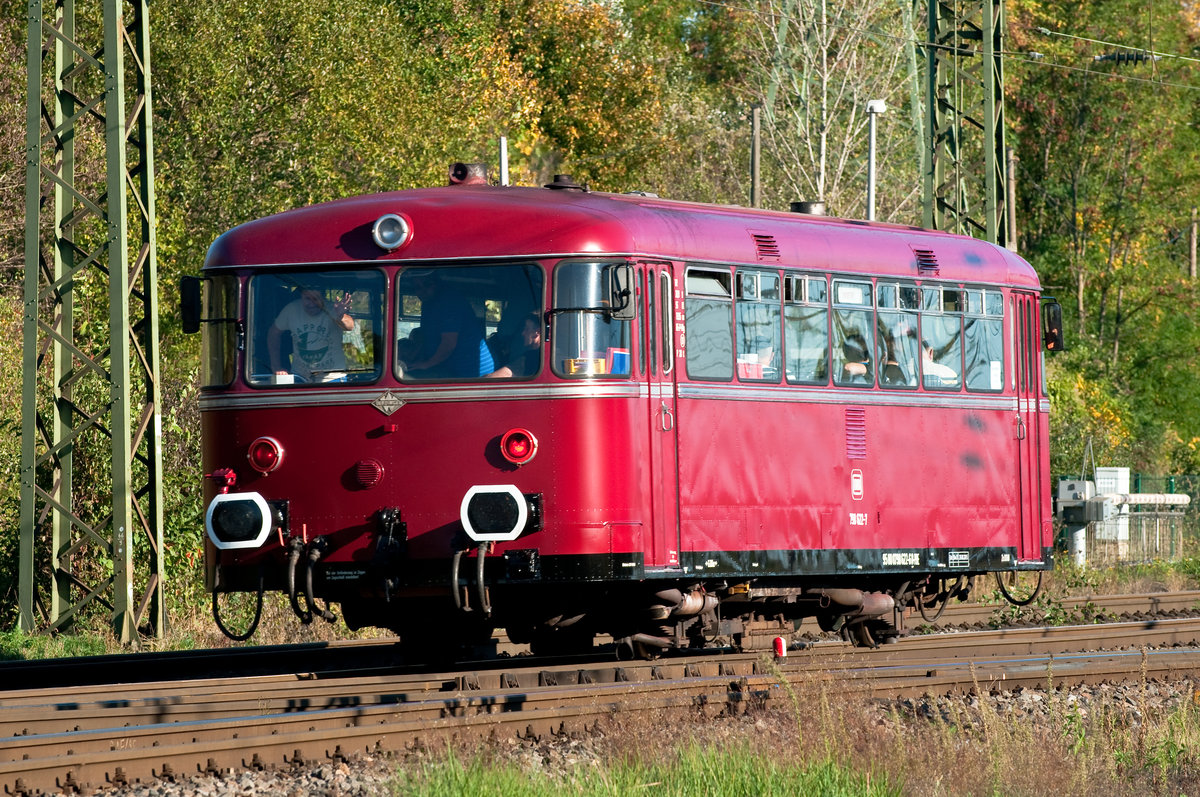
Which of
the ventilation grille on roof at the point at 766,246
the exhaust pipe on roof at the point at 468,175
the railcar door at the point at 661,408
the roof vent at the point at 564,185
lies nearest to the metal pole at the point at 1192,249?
the ventilation grille on roof at the point at 766,246

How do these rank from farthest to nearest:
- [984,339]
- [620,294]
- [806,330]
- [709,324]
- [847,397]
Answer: [984,339], [847,397], [806,330], [709,324], [620,294]

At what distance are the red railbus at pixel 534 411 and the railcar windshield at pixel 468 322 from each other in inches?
0.6

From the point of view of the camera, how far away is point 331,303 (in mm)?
11703

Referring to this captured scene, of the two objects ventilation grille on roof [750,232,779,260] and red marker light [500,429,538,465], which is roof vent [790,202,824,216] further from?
red marker light [500,429,538,465]

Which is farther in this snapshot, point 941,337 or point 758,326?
point 941,337

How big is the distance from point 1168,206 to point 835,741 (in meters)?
47.3

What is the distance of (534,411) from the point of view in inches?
447

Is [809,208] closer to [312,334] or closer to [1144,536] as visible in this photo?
[312,334]

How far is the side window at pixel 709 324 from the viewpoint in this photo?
472 inches

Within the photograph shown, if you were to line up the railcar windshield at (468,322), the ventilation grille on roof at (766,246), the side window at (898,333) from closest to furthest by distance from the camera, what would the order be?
the railcar windshield at (468,322)
the ventilation grille on roof at (766,246)
the side window at (898,333)

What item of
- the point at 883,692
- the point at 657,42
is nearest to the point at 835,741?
the point at 883,692

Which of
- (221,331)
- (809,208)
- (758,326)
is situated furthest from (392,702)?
(809,208)

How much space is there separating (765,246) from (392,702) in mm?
4387

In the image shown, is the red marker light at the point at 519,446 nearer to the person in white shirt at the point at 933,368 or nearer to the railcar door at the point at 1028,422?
the person in white shirt at the point at 933,368
